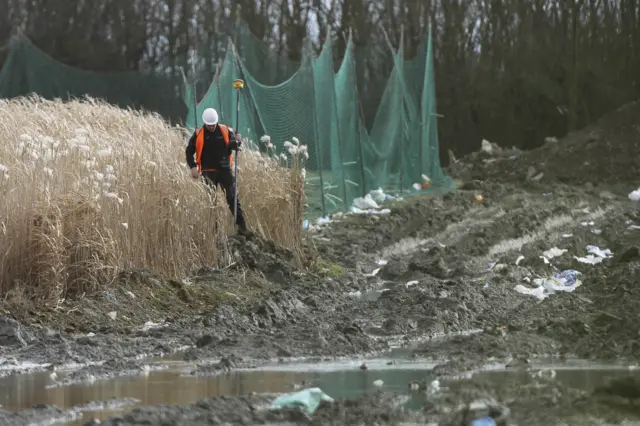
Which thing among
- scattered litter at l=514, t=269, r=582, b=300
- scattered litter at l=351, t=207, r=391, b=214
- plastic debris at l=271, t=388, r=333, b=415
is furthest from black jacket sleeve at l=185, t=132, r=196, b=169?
plastic debris at l=271, t=388, r=333, b=415

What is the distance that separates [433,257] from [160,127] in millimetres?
3977

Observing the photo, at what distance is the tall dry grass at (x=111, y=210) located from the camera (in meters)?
9.91

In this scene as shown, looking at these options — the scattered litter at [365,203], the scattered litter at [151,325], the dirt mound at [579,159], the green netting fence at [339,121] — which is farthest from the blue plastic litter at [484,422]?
the dirt mound at [579,159]

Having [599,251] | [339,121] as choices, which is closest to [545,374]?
[599,251]

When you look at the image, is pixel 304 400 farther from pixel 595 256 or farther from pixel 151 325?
A: pixel 595 256

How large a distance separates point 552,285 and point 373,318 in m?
2.29

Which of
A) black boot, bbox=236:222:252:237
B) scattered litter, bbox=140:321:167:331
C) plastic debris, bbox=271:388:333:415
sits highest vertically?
black boot, bbox=236:222:252:237

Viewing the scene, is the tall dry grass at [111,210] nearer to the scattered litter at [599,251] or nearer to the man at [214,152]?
the man at [214,152]

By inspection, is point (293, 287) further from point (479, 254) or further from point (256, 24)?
point (256, 24)

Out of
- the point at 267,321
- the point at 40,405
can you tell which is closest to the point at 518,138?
the point at 267,321

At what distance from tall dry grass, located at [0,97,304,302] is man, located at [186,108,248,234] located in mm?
172

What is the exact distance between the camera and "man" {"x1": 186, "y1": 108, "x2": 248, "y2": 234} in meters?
13.1

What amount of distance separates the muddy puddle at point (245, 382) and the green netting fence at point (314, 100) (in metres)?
7.34

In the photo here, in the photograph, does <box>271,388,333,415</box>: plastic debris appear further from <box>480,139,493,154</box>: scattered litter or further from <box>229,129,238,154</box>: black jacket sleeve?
<box>480,139,493,154</box>: scattered litter
